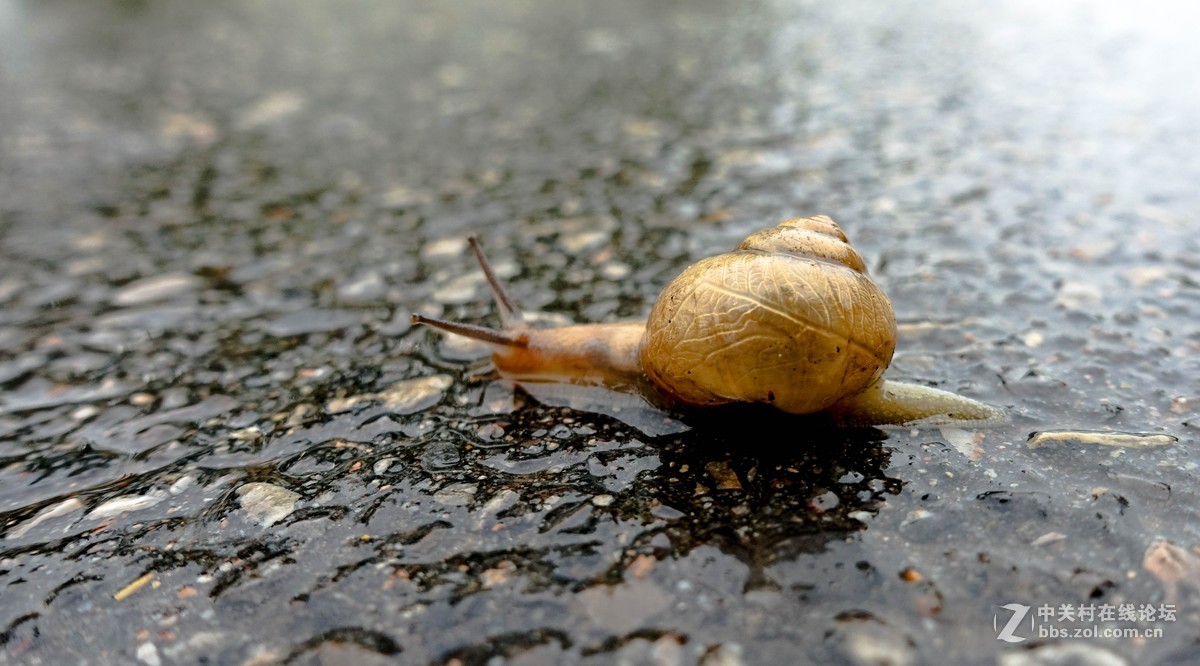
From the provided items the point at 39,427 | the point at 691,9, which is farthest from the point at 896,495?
the point at 691,9

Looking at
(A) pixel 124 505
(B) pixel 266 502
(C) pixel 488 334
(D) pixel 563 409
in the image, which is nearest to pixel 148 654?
(B) pixel 266 502

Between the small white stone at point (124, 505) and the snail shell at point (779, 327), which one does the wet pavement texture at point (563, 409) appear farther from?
the snail shell at point (779, 327)

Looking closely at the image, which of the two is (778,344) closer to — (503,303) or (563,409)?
(563,409)

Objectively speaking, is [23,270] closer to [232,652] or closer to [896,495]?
[232,652]

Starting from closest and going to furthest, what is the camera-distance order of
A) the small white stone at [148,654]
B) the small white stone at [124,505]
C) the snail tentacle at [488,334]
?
1. the small white stone at [148,654]
2. the small white stone at [124,505]
3. the snail tentacle at [488,334]

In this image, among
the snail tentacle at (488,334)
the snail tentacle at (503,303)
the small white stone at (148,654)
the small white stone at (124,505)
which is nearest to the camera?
the small white stone at (148,654)

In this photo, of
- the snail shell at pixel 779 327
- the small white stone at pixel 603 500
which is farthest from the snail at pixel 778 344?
the small white stone at pixel 603 500
